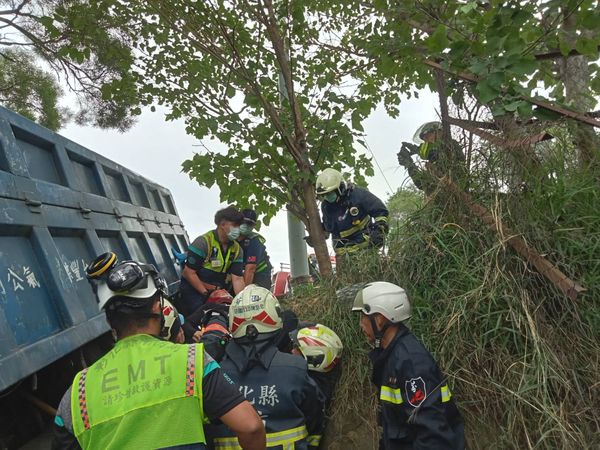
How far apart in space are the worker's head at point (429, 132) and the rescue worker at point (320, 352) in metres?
1.60

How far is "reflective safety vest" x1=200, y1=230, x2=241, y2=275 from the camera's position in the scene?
4582 mm

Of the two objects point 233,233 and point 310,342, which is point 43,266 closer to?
point 310,342

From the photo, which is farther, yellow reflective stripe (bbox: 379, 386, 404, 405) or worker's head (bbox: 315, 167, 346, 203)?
worker's head (bbox: 315, 167, 346, 203)

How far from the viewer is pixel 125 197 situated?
511 centimetres

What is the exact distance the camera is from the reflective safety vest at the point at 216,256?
458cm

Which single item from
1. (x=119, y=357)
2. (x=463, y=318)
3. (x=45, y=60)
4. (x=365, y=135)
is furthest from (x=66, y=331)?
(x=45, y=60)

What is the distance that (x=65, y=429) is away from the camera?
168 centimetres

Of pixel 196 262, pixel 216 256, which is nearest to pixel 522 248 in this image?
pixel 216 256

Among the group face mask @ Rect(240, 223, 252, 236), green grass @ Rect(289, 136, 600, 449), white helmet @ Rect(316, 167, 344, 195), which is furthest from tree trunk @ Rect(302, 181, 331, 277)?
green grass @ Rect(289, 136, 600, 449)

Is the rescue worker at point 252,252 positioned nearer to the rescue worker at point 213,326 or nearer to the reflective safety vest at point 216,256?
the reflective safety vest at point 216,256

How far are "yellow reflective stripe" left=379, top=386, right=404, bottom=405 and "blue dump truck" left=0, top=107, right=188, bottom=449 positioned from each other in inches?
66.2

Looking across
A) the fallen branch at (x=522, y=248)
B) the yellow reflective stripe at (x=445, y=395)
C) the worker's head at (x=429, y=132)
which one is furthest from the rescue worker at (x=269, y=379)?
the worker's head at (x=429, y=132)

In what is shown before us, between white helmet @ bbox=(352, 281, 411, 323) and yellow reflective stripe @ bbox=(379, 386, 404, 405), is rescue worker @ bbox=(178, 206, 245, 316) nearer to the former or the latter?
white helmet @ bbox=(352, 281, 411, 323)

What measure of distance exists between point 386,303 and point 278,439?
843 mm
